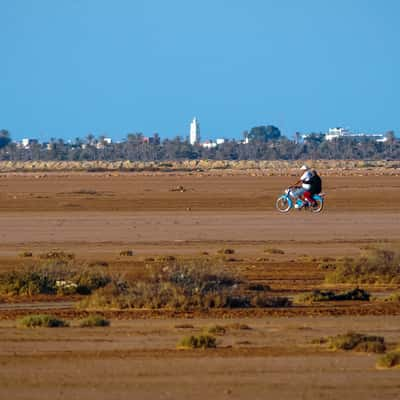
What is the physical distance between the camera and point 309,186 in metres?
37.9

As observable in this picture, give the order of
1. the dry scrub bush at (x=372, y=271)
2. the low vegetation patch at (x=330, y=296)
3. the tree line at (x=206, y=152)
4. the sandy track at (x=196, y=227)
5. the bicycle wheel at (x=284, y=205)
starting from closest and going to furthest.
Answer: the low vegetation patch at (x=330, y=296) → the dry scrub bush at (x=372, y=271) → the sandy track at (x=196, y=227) → the bicycle wheel at (x=284, y=205) → the tree line at (x=206, y=152)

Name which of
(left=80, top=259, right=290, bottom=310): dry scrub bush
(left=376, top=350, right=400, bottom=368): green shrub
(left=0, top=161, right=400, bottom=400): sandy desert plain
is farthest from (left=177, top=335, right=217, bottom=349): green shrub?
(left=80, top=259, right=290, bottom=310): dry scrub bush

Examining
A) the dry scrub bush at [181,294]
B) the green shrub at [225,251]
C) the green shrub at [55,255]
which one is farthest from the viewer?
the green shrub at [225,251]

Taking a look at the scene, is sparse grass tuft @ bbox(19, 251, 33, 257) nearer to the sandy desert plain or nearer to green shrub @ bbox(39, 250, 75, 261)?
the sandy desert plain

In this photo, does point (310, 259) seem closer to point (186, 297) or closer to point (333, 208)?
point (186, 297)

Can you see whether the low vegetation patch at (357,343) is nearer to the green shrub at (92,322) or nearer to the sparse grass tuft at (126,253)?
the green shrub at (92,322)

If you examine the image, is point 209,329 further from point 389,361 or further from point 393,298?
point 393,298

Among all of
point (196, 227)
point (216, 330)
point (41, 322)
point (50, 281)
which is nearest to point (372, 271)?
point (50, 281)

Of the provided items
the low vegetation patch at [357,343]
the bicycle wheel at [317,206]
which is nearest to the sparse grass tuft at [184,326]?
the low vegetation patch at [357,343]

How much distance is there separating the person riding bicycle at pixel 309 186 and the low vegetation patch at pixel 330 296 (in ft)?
62.7

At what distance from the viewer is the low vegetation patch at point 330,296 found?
1755 centimetres

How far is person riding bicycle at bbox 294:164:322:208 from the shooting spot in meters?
37.5

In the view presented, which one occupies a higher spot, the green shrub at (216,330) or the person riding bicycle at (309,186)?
the person riding bicycle at (309,186)

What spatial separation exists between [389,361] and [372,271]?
30.2 ft
